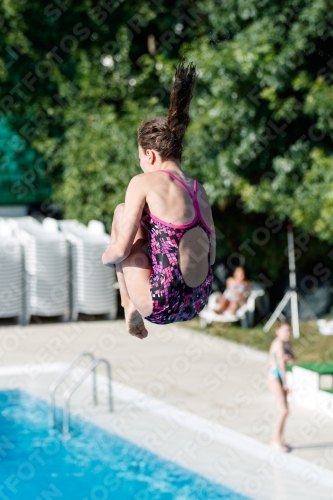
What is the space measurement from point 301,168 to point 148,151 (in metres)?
10.5

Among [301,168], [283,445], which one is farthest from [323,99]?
[283,445]

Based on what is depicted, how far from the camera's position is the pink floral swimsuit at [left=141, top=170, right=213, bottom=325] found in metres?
A: 3.70

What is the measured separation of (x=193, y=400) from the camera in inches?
444

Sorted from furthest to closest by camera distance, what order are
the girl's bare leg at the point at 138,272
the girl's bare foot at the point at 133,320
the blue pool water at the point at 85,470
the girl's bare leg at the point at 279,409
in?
1. the girl's bare leg at the point at 279,409
2. the blue pool water at the point at 85,470
3. the girl's bare foot at the point at 133,320
4. the girl's bare leg at the point at 138,272

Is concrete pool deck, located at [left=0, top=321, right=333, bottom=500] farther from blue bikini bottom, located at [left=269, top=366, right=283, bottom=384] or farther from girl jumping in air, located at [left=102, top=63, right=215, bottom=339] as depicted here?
girl jumping in air, located at [left=102, top=63, right=215, bottom=339]

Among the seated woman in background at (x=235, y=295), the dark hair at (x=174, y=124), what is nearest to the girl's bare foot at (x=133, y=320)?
the dark hair at (x=174, y=124)

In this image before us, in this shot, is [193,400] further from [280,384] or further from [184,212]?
[184,212]

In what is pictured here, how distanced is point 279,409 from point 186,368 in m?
3.97

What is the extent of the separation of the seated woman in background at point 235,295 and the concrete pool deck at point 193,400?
67 cm

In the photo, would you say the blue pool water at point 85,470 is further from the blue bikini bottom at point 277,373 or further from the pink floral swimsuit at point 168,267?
the pink floral swimsuit at point 168,267

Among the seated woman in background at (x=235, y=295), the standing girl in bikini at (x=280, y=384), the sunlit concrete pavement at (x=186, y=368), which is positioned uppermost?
the standing girl in bikini at (x=280, y=384)

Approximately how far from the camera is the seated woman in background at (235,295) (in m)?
15.2

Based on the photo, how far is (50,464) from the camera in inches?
386

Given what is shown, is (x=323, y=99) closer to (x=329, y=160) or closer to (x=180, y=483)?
(x=329, y=160)
